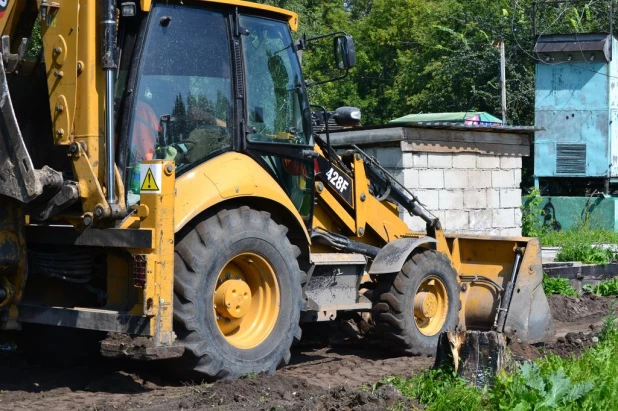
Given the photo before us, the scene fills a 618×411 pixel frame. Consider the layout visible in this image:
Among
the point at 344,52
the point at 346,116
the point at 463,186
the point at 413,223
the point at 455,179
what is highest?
the point at 344,52

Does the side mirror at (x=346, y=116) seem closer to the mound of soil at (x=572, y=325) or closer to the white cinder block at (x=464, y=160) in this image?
the mound of soil at (x=572, y=325)

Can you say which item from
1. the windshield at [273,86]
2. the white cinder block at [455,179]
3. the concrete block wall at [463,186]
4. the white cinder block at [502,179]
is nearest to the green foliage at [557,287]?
the concrete block wall at [463,186]

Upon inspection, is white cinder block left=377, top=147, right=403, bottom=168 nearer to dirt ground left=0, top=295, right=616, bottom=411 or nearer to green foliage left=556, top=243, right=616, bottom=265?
green foliage left=556, top=243, right=616, bottom=265

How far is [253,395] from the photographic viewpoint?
667 centimetres

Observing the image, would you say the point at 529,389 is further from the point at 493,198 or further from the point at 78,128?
the point at 493,198

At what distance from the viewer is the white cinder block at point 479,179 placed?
55.2 feet

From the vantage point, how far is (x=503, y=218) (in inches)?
697

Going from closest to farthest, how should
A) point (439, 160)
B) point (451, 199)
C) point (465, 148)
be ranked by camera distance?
point (439, 160)
point (451, 199)
point (465, 148)

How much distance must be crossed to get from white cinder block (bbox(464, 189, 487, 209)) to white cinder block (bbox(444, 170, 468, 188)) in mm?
187

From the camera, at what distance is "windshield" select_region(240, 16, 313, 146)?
788 cm

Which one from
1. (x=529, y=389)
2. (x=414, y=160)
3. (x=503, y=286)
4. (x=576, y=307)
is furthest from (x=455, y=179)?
(x=529, y=389)

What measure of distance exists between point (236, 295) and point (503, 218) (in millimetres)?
11099

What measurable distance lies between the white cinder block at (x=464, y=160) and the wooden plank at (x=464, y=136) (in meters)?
0.24

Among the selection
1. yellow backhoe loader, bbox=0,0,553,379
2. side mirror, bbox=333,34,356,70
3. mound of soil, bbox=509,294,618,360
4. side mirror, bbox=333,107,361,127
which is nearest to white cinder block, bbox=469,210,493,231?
mound of soil, bbox=509,294,618,360
